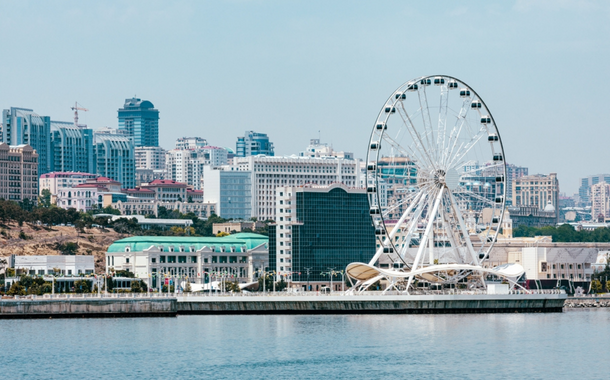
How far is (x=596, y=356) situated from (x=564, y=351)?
3675mm

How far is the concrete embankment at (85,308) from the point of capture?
145 meters

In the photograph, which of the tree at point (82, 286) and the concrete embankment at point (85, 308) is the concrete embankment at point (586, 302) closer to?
the concrete embankment at point (85, 308)

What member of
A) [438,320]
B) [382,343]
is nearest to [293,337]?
[382,343]

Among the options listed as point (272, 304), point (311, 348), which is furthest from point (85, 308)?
point (311, 348)

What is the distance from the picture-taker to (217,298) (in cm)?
15562

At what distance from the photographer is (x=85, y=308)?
146m

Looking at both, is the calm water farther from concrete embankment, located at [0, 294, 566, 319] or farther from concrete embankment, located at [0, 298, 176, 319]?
concrete embankment, located at [0, 294, 566, 319]

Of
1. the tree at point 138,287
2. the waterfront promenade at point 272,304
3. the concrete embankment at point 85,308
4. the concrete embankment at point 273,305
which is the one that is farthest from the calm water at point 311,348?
the tree at point 138,287

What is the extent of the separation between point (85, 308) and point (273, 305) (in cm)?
2154

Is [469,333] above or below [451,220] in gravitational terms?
below

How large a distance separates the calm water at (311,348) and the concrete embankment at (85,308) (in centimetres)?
299

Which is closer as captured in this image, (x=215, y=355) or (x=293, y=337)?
(x=215, y=355)

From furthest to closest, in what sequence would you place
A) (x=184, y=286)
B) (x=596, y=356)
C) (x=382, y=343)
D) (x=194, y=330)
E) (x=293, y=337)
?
1. (x=184, y=286)
2. (x=194, y=330)
3. (x=293, y=337)
4. (x=382, y=343)
5. (x=596, y=356)

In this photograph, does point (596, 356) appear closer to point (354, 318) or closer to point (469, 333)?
point (469, 333)
